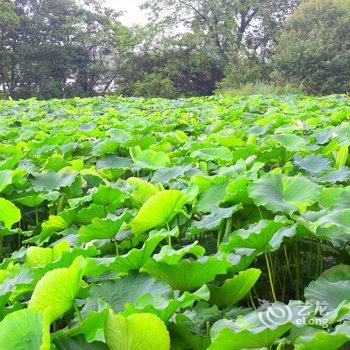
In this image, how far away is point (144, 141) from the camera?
1839 millimetres

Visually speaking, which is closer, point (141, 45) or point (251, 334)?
point (251, 334)

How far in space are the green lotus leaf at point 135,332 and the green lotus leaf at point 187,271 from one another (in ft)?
0.49

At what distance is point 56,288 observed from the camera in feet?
2.01

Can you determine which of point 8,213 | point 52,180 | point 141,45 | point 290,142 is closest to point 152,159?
point 52,180

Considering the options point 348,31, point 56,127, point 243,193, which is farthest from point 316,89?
point 243,193

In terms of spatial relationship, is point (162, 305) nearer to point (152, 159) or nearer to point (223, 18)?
point (152, 159)

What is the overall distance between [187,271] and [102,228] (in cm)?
23

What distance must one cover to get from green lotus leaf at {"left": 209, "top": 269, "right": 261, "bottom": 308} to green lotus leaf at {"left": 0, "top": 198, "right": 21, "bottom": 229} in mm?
500

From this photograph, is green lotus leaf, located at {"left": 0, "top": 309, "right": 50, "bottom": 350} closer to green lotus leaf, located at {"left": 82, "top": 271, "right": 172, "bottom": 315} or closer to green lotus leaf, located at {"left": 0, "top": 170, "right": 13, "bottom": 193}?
green lotus leaf, located at {"left": 82, "top": 271, "right": 172, "bottom": 315}

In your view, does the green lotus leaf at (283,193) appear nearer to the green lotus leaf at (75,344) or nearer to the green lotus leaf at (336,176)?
the green lotus leaf at (336,176)

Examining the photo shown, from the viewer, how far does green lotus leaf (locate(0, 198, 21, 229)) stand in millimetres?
1031

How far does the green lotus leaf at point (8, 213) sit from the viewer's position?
103 centimetres

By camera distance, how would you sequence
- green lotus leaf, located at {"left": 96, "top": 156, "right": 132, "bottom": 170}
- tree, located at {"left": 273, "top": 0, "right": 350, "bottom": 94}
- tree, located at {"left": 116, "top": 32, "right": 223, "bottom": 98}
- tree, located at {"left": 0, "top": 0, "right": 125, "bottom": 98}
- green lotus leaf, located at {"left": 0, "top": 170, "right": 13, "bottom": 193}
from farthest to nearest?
tree, located at {"left": 0, "top": 0, "right": 125, "bottom": 98} → tree, located at {"left": 116, "top": 32, "right": 223, "bottom": 98} → tree, located at {"left": 273, "top": 0, "right": 350, "bottom": 94} → green lotus leaf, located at {"left": 96, "top": 156, "right": 132, "bottom": 170} → green lotus leaf, located at {"left": 0, "top": 170, "right": 13, "bottom": 193}

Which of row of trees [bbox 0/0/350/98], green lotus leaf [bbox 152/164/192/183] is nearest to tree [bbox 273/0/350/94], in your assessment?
row of trees [bbox 0/0/350/98]
